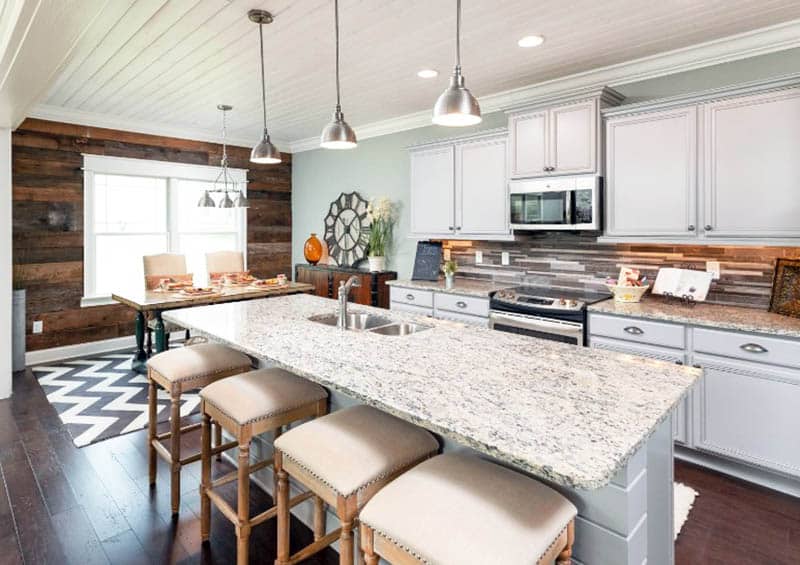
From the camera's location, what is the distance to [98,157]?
5160 millimetres

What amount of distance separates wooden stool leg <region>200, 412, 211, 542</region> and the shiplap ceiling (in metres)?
2.16

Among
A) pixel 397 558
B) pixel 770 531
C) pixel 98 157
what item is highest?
pixel 98 157

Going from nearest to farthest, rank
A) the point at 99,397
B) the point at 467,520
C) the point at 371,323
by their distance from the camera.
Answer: the point at 467,520 → the point at 371,323 → the point at 99,397

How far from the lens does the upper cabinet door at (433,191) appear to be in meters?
4.46

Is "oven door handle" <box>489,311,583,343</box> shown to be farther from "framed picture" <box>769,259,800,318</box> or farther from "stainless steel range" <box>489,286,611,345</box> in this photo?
"framed picture" <box>769,259,800,318</box>

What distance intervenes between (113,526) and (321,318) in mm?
1377

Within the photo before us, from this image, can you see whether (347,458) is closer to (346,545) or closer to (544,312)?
(346,545)

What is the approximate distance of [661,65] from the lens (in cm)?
336

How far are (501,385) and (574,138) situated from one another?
2533mm

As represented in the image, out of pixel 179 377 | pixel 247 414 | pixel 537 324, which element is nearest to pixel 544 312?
pixel 537 324

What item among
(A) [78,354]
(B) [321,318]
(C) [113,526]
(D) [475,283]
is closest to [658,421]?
(B) [321,318]

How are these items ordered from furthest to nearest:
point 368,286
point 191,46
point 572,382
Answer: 1. point 368,286
2. point 191,46
3. point 572,382

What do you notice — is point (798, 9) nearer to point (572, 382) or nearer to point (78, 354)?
point (572, 382)

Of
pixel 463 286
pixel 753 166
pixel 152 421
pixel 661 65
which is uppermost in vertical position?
pixel 661 65
